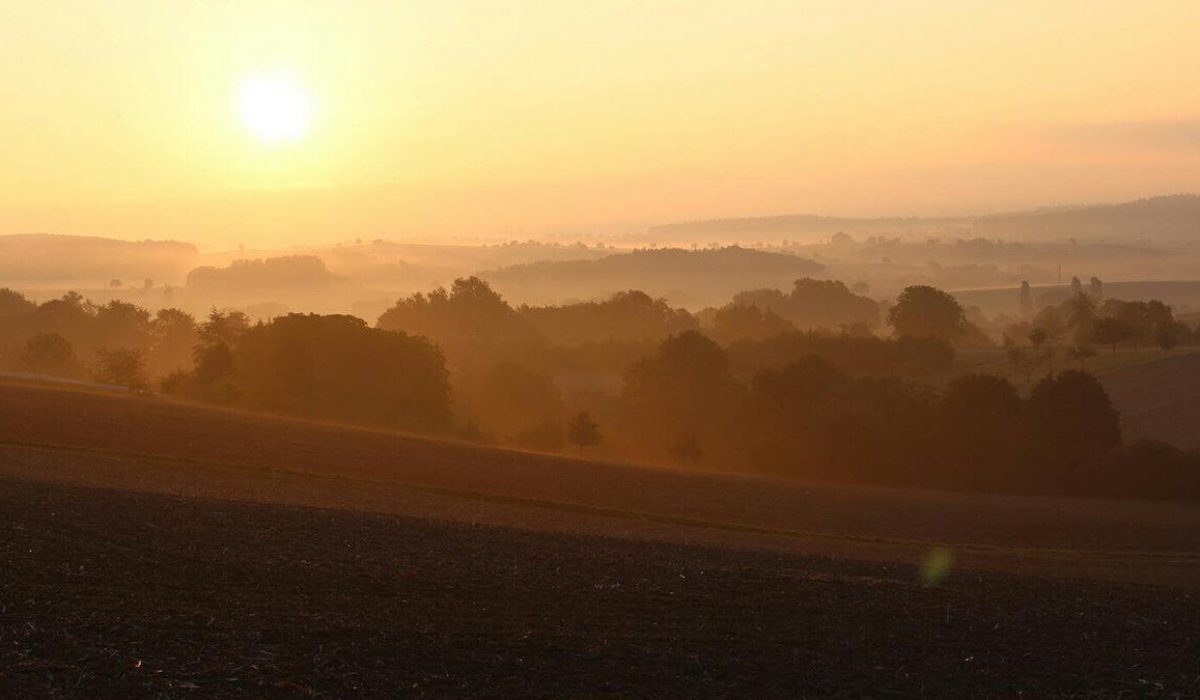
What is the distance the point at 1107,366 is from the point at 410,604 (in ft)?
231

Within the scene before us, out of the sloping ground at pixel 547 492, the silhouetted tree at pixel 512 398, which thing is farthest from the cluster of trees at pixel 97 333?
the sloping ground at pixel 547 492

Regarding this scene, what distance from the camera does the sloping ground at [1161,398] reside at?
62156 millimetres

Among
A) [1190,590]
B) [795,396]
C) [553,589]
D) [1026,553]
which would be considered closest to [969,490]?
[795,396]

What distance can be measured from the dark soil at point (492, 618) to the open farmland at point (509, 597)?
6cm

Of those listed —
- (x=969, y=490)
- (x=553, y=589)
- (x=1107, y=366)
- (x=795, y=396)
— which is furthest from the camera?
(x=1107, y=366)

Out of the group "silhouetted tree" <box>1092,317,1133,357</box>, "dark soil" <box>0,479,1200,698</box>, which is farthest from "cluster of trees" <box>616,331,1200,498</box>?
"dark soil" <box>0,479,1200,698</box>

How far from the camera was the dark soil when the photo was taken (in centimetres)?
1425

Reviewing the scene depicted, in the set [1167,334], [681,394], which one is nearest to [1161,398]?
[1167,334]

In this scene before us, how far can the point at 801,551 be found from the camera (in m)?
28.3

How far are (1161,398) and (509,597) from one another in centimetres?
6134

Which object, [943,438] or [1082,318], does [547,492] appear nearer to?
[943,438]

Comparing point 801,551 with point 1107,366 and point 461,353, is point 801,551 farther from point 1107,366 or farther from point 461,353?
point 461,353

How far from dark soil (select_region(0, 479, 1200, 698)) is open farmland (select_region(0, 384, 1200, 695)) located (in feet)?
0.18

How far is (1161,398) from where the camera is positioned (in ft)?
227
